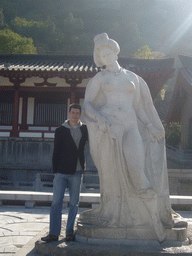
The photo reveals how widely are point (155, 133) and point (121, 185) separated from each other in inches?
26.9

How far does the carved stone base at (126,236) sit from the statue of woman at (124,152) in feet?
0.19

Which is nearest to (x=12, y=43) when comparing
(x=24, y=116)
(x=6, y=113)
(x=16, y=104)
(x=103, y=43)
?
(x=6, y=113)

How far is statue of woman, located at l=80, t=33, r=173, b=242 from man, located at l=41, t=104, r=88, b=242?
0.52 ft

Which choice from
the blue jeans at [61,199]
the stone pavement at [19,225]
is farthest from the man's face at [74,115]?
the stone pavement at [19,225]

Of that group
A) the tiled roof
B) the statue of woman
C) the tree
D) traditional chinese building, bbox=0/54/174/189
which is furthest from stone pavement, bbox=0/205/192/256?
the tree

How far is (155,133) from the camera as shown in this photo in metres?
2.93

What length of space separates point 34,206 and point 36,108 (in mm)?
7412

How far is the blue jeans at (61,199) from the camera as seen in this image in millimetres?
2791

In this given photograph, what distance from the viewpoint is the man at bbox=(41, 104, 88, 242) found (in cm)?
280

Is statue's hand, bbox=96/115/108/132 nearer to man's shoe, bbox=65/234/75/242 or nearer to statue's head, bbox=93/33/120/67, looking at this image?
statue's head, bbox=93/33/120/67

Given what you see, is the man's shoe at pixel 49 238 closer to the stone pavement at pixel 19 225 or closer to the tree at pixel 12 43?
the stone pavement at pixel 19 225

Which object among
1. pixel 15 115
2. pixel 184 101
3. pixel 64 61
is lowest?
pixel 15 115

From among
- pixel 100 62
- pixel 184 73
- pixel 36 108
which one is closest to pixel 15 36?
pixel 36 108

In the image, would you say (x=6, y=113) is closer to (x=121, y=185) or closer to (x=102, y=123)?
(x=102, y=123)
